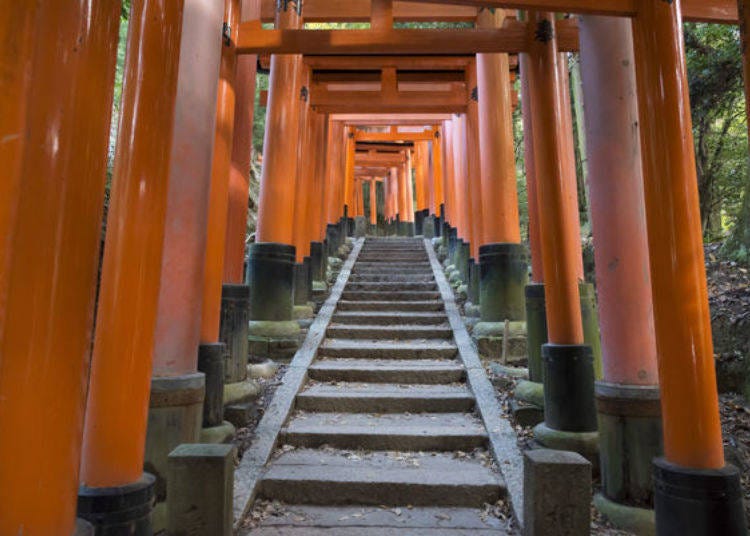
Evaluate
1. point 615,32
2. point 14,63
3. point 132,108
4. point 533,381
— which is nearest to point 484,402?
point 533,381

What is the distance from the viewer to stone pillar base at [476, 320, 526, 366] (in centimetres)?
539

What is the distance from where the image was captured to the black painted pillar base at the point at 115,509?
193cm

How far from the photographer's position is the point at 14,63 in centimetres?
118

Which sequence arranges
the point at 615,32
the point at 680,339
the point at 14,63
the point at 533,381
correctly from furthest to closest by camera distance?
1. the point at 533,381
2. the point at 615,32
3. the point at 680,339
4. the point at 14,63

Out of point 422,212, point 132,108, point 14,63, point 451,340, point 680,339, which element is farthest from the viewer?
point 422,212

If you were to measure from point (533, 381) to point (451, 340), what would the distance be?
205cm

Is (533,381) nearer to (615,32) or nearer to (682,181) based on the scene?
(682,181)

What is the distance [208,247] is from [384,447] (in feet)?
6.68

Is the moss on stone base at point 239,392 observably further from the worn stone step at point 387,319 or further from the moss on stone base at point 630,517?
the moss on stone base at point 630,517

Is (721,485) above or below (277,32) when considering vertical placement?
below

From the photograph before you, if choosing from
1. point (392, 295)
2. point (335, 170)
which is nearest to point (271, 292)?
point (392, 295)

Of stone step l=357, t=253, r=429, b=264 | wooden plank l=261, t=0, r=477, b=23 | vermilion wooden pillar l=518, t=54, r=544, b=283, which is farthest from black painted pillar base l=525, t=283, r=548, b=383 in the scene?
stone step l=357, t=253, r=429, b=264

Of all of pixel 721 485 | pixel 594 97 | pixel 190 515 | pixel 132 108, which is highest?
pixel 594 97

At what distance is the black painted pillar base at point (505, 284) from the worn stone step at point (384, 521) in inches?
120
